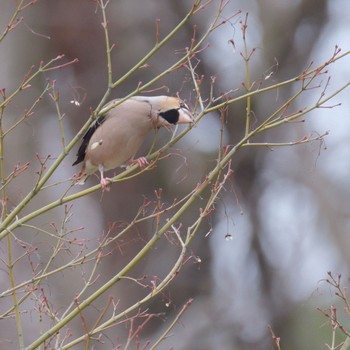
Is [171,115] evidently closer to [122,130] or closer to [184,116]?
[184,116]

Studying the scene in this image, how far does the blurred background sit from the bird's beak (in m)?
4.02

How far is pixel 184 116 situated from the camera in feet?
12.1

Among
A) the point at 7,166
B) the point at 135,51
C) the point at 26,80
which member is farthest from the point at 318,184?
the point at 26,80

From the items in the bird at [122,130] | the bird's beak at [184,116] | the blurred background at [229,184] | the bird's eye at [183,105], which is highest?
the blurred background at [229,184]

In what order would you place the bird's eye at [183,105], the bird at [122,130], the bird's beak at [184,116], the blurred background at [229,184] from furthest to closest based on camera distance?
the blurred background at [229,184] < the bird at [122,130] < the bird's eye at [183,105] < the bird's beak at [184,116]

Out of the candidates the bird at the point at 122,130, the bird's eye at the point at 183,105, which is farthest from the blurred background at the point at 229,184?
the bird's eye at the point at 183,105

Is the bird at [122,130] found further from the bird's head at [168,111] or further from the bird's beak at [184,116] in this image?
the bird's beak at [184,116]

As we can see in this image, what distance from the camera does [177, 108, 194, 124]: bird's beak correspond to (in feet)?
11.9

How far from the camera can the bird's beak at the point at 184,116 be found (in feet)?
11.9

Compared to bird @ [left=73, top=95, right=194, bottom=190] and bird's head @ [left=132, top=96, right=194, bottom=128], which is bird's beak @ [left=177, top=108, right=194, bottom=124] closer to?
bird's head @ [left=132, top=96, right=194, bottom=128]

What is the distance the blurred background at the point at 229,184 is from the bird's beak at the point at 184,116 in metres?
4.02

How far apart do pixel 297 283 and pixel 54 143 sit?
283 centimetres

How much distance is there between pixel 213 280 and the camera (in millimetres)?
9594

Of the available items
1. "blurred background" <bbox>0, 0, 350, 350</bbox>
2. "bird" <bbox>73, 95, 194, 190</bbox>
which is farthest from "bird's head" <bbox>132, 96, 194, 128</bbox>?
"blurred background" <bbox>0, 0, 350, 350</bbox>
